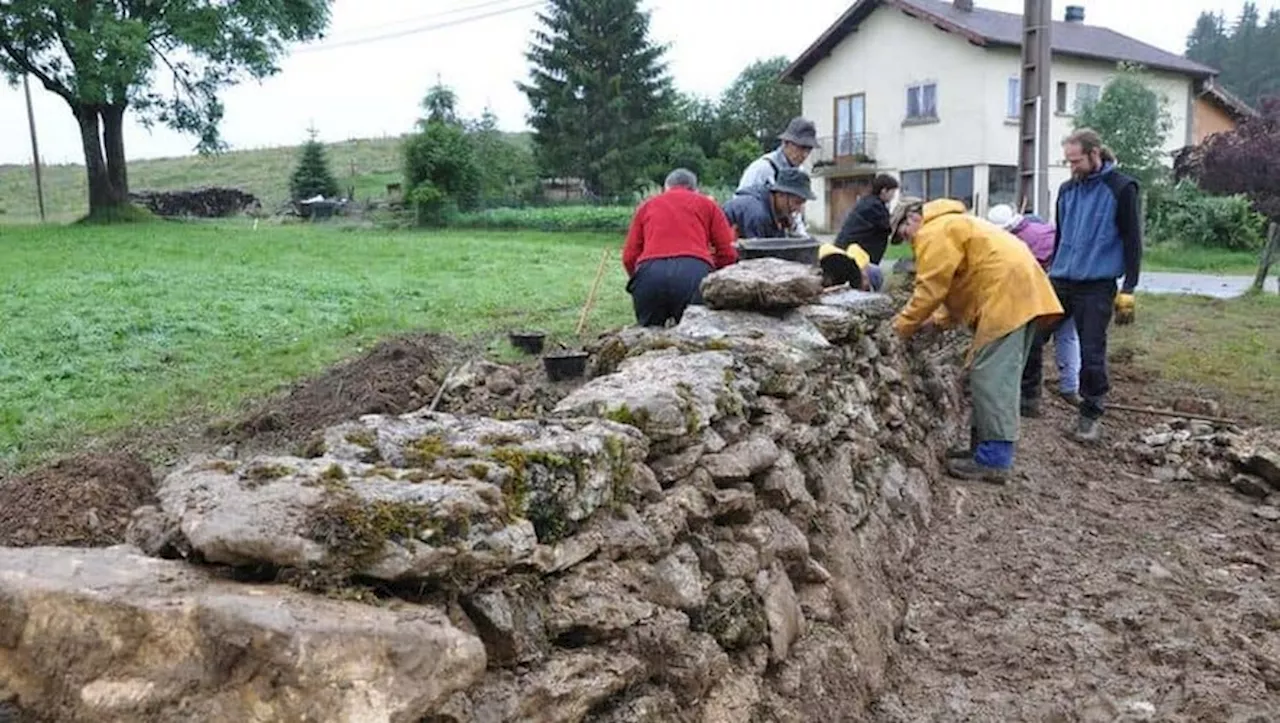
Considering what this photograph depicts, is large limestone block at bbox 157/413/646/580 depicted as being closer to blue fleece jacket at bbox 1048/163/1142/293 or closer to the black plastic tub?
the black plastic tub

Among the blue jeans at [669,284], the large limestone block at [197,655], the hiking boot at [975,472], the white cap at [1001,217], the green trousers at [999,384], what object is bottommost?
the hiking boot at [975,472]

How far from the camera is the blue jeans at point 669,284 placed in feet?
19.4

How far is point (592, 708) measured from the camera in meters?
2.38

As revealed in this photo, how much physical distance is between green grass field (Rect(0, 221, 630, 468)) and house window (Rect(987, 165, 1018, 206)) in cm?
1455

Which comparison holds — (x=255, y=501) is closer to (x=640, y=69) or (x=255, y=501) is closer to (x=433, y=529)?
(x=433, y=529)

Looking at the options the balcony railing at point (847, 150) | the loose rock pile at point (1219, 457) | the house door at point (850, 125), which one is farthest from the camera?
the house door at point (850, 125)

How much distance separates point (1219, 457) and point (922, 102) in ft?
89.1

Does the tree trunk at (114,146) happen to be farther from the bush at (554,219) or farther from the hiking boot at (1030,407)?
the hiking boot at (1030,407)

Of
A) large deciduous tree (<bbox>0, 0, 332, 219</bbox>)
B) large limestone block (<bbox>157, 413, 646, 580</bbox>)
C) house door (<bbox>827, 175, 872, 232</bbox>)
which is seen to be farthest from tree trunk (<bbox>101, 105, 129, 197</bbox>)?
large limestone block (<bbox>157, 413, 646, 580</bbox>)

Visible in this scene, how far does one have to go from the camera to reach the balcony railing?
33.3m

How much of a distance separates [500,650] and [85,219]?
103 feet

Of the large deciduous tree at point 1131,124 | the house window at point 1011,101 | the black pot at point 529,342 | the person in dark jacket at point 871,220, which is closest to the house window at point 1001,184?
the house window at point 1011,101

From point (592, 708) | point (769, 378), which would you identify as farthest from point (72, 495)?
point (592, 708)

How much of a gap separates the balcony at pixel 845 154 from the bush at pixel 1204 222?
342 inches
